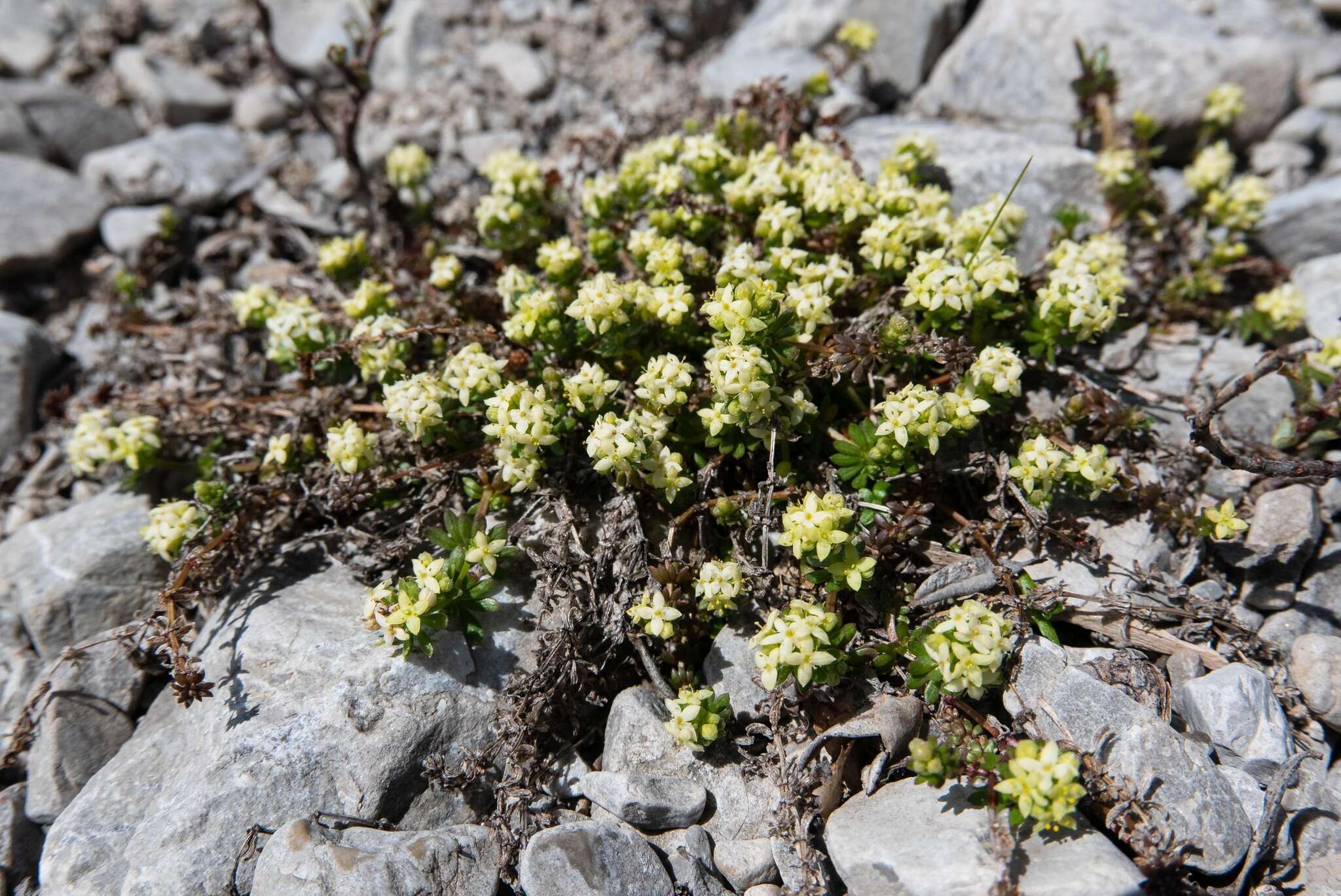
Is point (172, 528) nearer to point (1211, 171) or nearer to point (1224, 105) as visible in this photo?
point (1211, 171)

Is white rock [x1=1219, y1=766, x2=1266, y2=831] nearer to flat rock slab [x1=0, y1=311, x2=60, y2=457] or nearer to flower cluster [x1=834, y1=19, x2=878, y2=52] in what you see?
flower cluster [x1=834, y1=19, x2=878, y2=52]

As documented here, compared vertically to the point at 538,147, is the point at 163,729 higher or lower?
lower

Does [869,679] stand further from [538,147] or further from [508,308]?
[538,147]

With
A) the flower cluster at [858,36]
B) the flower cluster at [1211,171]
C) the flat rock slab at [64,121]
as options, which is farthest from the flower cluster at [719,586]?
the flat rock slab at [64,121]

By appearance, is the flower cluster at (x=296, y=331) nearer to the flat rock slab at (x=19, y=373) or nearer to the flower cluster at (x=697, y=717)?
the flat rock slab at (x=19, y=373)

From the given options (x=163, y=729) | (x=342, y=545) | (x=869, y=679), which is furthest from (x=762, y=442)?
(x=163, y=729)

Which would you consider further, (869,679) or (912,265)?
(912,265)

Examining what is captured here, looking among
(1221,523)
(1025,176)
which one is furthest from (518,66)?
(1221,523)
